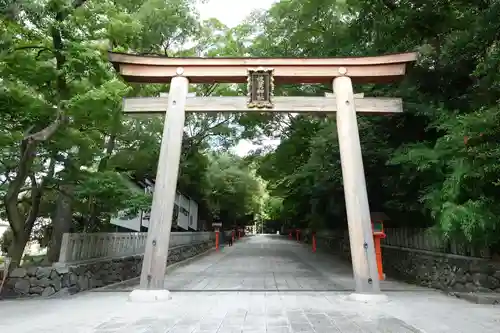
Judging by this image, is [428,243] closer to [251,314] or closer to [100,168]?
[251,314]

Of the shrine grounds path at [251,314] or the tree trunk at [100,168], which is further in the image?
the tree trunk at [100,168]

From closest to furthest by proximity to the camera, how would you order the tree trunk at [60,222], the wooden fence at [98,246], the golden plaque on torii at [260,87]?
the golden plaque on torii at [260,87]
the wooden fence at [98,246]
the tree trunk at [60,222]

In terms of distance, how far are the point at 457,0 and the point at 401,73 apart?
2.26 meters

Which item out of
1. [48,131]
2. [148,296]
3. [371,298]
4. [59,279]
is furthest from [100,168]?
[371,298]

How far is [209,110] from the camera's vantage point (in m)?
8.84

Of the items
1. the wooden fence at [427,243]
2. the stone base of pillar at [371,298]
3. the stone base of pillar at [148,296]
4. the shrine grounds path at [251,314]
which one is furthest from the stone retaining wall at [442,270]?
the stone base of pillar at [148,296]

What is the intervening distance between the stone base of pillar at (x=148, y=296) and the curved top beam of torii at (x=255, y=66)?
5.06 metres

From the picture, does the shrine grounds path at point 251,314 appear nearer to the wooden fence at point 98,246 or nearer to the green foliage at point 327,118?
the wooden fence at point 98,246

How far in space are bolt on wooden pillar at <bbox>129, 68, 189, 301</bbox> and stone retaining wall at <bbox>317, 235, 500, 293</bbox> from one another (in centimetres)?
690

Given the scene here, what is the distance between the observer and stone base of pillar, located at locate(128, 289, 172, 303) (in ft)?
24.0

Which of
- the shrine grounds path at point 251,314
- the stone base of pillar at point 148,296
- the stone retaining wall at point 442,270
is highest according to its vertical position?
the stone retaining wall at point 442,270

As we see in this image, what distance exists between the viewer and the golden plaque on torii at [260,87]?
877cm

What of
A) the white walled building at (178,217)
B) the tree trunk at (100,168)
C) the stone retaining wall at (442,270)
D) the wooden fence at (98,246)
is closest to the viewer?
the stone retaining wall at (442,270)

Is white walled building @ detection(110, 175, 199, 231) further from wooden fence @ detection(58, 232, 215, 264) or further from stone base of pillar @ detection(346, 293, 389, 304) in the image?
stone base of pillar @ detection(346, 293, 389, 304)
